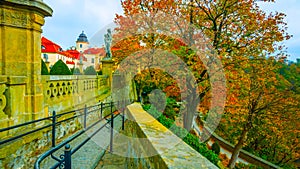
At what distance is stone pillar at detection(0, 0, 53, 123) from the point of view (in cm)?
341

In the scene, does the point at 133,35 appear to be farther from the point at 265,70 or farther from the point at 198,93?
the point at 265,70

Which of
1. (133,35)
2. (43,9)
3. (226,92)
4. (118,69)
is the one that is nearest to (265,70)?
(226,92)

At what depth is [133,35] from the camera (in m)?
11.1

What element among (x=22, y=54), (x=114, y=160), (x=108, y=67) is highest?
(x=108, y=67)

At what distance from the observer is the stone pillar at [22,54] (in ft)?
11.2

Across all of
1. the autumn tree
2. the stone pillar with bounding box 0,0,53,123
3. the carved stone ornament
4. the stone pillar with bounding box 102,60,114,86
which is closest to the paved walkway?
the stone pillar with bounding box 0,0,53,123

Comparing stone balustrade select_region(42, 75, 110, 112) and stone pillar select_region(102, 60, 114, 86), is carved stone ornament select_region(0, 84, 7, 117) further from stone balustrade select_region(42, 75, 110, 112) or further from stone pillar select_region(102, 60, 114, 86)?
stone pillar select_region(102, 60, 114, 86)

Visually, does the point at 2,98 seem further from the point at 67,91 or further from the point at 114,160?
the point at 67,91

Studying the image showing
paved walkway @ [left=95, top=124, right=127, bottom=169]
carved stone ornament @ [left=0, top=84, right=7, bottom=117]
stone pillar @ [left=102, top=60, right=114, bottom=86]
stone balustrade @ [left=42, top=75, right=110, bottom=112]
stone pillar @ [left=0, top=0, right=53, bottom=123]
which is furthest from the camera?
stone pillar @ [left=102, top=60, right=114, bottom=86]

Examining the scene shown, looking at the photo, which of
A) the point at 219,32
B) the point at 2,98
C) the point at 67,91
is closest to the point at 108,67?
the point at 67,91

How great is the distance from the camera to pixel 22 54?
3.70m

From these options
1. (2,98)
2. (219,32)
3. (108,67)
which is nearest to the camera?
(2,98)

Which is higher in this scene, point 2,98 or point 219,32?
point 219,32

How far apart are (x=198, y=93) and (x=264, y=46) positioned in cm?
364
